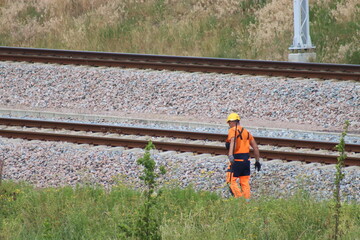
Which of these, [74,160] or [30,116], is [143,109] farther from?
[74,160]

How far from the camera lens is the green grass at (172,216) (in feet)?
25.3

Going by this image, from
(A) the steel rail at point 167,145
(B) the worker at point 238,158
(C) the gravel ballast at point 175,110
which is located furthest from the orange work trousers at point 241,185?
(A) the steel rail at point 167,145

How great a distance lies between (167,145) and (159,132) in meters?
1.02

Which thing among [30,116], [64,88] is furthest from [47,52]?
[30,116]

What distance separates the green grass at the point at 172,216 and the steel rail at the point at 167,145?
7.00ft

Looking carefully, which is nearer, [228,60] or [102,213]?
[102,213]

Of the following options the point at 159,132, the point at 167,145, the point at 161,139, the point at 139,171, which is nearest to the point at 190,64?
the point at 159,132

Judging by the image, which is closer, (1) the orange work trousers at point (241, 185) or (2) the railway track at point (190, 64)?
(1) the orange work trousers at point (241, 185)

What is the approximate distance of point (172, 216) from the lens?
8.84 metres

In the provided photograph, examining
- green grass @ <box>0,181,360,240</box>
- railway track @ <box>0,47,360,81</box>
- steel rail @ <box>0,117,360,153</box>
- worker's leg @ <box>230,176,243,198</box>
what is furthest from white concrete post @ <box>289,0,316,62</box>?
green grass @ <box>0,181,360,240</box>

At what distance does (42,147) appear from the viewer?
1297 cm

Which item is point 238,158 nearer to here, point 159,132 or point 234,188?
point 234,188

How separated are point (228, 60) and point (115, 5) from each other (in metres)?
8.76

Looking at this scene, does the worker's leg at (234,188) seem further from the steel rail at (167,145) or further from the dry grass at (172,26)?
the dry grass at (172,26)
